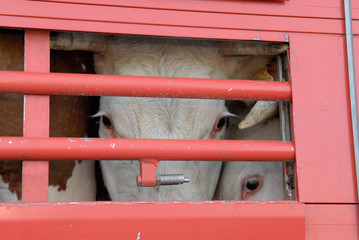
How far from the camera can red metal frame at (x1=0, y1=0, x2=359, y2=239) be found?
41.9 inches

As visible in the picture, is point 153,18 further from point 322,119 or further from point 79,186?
point 79,186

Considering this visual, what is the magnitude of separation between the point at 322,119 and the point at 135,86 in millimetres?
580

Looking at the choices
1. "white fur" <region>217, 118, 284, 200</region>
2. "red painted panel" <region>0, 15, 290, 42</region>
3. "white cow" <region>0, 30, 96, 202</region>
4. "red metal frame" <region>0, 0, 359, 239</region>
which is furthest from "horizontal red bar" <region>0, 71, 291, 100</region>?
"white fur" <region>217, 118, 284, 200</region>

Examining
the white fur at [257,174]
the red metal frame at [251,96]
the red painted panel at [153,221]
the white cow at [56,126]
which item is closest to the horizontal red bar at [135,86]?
the red metal frame at [251,96]

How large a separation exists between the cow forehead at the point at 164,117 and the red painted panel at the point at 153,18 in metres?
0.52

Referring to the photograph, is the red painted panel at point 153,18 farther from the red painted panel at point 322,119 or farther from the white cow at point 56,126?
the white cow at point 56,126

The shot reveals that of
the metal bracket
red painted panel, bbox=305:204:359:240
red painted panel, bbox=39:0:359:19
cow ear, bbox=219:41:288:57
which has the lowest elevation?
red painted panel, bbox=305:204:359:240

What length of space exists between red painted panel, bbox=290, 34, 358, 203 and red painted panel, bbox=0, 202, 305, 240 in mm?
115

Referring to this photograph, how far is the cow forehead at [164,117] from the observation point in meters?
1.64

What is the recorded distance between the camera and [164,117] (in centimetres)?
166

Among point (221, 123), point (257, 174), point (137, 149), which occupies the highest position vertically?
point (221, 123)

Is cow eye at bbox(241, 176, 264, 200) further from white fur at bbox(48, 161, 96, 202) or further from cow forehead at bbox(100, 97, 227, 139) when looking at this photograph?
white fur at bbox(48, 161, 96, 202)

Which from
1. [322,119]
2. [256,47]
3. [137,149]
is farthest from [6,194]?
[322,119]

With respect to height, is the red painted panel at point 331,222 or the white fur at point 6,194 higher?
the white fur at point 6,194
